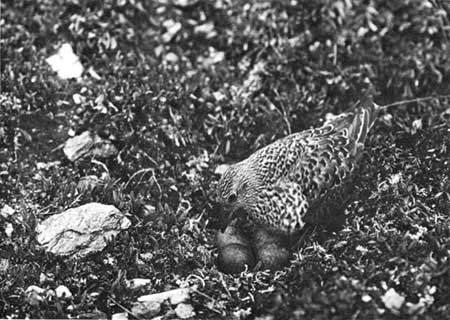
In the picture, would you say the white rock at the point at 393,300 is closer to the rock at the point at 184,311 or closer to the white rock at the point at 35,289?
the rock at the point at 184,311

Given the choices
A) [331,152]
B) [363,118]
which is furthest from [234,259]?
[363,118]

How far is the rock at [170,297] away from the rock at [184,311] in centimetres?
5

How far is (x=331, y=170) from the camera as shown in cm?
661

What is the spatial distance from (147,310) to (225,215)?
3.33ft

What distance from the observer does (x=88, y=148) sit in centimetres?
743

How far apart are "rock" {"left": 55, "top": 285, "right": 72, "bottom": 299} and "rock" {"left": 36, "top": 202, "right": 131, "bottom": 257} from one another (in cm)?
34

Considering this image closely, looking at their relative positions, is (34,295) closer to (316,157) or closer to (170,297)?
(170,297)

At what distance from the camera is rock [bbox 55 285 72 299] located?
20.2 ft

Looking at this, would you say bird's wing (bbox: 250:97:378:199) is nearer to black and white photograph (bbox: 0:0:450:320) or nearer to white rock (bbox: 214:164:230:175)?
black and white photograph (bbox: 0:0:450:320)

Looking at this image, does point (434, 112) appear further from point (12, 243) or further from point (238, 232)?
point (12, 243)

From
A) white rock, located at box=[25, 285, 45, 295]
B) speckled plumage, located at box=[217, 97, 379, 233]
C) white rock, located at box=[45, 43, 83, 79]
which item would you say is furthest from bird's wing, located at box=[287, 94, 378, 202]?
white rock, located at box=[45, 43, 83, 79]

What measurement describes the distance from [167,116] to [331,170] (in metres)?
1.85

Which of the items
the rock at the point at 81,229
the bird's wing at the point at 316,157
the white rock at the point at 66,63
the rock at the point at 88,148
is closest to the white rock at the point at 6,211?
the rock at the point at 81,229

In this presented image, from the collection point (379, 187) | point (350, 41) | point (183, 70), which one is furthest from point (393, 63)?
point (183, 70)
